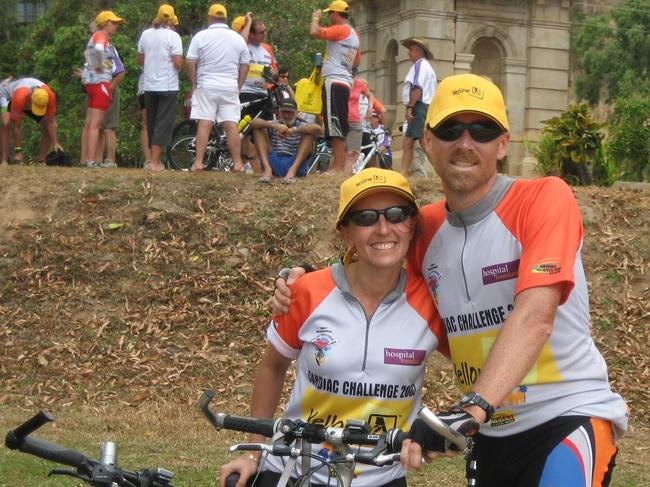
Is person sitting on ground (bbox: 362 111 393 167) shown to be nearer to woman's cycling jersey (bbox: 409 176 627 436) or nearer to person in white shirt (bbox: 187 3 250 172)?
person in white shirt (bbox: 187 3 250 172)

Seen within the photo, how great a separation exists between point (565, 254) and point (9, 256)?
10.0m

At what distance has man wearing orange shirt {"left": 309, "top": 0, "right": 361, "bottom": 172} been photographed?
14781 mm

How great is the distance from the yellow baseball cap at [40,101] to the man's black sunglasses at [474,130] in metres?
13.6

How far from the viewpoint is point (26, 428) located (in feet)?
10.4

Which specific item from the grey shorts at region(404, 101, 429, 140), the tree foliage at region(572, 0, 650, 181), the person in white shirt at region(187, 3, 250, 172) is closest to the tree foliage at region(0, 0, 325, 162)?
the grey shorts at region(404, 101, 429, 140)

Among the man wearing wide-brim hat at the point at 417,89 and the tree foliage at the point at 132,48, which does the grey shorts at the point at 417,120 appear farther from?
the tree foliage at the point at 132,48

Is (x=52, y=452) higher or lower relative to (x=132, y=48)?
lower

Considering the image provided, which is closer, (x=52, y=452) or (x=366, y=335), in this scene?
(x=52, y=452)

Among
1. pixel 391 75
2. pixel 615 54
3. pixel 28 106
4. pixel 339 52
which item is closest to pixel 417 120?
pixel 339 52

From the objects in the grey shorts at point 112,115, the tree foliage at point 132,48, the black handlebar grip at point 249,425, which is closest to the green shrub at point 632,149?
the grey shorts at point 112,115

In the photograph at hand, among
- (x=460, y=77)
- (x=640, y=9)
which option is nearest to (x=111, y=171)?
(x=460, y=77)

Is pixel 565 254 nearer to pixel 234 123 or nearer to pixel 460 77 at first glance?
pixel 460 77

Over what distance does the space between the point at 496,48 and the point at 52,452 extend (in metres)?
26.2

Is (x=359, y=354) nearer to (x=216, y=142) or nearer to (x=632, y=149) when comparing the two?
(x=216, y=142)
